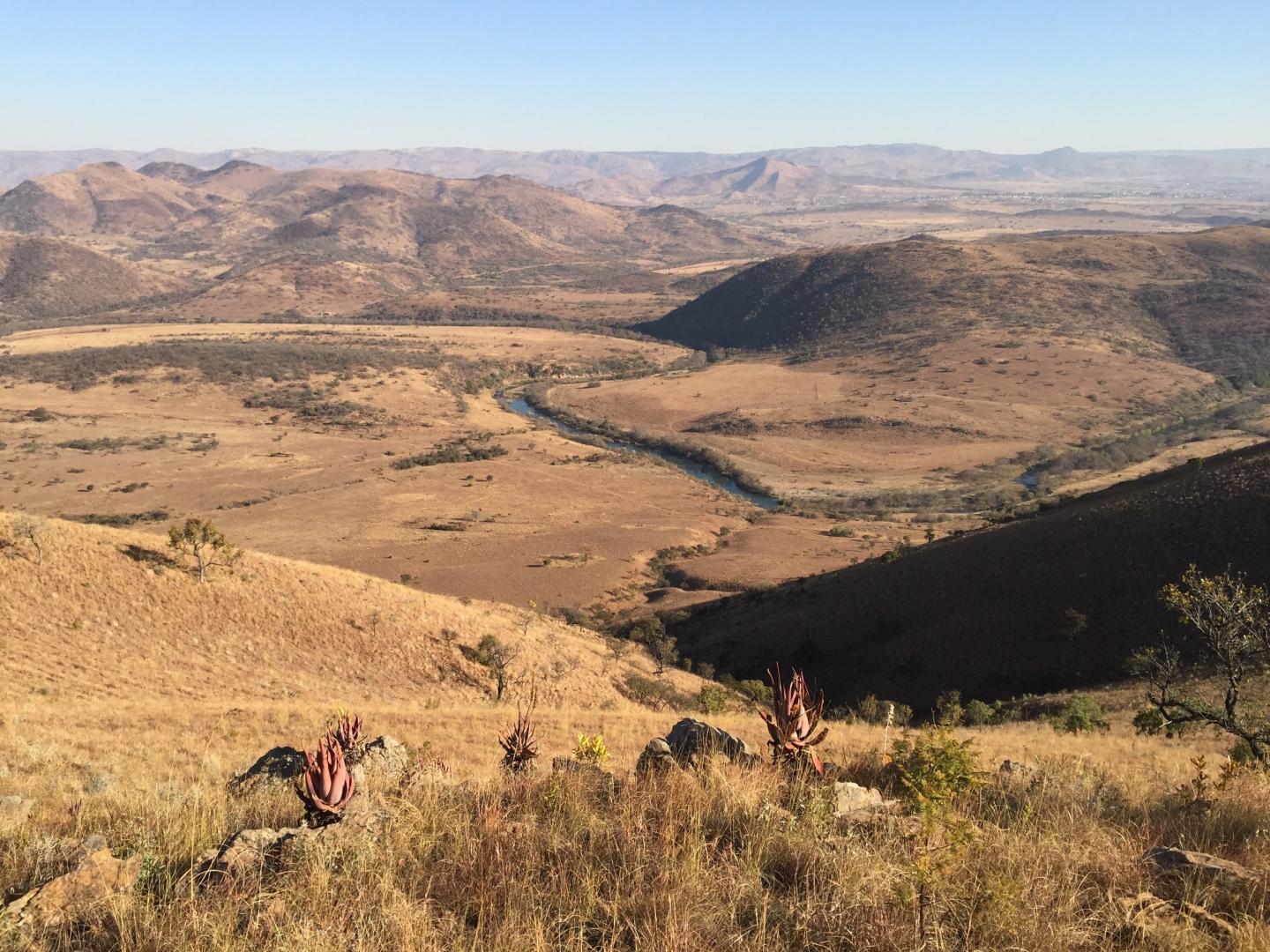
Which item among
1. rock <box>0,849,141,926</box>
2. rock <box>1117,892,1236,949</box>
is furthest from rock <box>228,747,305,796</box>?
rock <box>1117,892,1236,949</box>

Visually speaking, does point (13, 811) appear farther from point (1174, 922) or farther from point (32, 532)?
point (32, 532)

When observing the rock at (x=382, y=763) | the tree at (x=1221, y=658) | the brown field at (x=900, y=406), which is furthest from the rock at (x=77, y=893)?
the brown field at (x=900, y=406)

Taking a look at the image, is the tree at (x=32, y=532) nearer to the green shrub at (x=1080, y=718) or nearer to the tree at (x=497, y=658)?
the tree at (x=497, y=658)

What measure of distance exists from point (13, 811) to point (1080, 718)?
2169cm

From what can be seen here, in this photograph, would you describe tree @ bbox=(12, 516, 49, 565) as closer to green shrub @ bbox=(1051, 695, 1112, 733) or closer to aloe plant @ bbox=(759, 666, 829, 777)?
aloe plant @ bbox=(759, 666, 829, 777)

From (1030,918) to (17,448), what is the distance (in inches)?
3951

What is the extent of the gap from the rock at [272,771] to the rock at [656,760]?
10.5ft

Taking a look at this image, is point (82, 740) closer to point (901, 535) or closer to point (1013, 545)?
point (1013, 545)

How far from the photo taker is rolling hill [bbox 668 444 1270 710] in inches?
1113

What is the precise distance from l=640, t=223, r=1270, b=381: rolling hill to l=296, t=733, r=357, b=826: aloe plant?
424 feet

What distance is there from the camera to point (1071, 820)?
524cm

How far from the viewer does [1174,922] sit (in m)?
4.00

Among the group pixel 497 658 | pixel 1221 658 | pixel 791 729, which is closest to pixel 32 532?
pixel 497 658

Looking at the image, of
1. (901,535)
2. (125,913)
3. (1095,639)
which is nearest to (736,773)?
(125,913)
